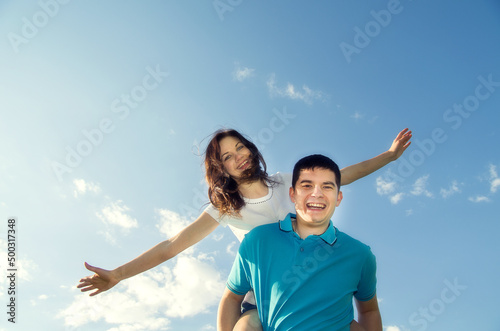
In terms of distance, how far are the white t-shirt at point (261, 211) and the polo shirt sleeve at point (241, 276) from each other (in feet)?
3.05

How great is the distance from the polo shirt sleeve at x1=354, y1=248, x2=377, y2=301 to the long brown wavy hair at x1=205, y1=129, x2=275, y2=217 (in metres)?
1.57

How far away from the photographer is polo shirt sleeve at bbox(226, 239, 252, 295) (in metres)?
3.04

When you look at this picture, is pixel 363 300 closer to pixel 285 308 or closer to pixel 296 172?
pixel 285 308

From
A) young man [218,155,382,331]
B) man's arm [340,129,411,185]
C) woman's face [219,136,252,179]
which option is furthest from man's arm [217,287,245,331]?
man's arm [340,129,411,185]

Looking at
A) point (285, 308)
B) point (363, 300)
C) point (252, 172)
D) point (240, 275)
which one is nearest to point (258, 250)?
point (240, 275)

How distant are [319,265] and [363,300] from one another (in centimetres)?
63

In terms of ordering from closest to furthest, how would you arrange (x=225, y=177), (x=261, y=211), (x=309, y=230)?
(x=309, y=230), (x=261, y=211), (x=225, y=177)

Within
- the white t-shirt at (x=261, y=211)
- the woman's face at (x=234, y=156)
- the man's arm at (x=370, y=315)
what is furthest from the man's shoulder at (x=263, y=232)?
the woman's face at (x=234, y=156)

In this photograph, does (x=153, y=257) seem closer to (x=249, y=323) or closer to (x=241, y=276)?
(x=241, y=276)

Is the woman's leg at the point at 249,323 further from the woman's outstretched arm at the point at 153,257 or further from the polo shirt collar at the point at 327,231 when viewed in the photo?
the woman's outstretched arm at the point at 153,257

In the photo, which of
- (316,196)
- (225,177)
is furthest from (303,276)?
(225,177)

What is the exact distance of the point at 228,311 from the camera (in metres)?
3.04

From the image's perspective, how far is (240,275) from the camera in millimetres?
3045

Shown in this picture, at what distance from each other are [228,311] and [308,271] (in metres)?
0.81
